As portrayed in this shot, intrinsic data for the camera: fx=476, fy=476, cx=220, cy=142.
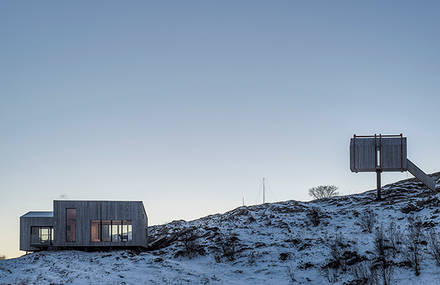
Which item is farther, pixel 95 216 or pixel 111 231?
pixel 95 216

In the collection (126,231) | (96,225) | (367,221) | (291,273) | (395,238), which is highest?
(367,221)

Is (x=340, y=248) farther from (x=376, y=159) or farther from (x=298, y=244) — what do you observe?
(x=376, y=159)

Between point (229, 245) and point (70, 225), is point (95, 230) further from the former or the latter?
point (229, 245)

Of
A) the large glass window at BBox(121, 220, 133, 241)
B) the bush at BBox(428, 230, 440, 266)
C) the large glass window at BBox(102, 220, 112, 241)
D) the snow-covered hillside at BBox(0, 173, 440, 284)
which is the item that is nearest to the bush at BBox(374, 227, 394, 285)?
the snow-covered hillside at BBox(0, 173, 440, 284)

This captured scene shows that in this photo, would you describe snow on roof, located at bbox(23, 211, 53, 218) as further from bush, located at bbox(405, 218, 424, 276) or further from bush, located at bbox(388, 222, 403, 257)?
bush, located at bbox(405, 218, 424, 276)

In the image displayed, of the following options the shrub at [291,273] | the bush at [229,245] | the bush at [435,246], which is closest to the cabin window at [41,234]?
the bush at [229,245]

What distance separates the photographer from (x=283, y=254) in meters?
34.8

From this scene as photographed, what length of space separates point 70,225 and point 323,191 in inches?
2059

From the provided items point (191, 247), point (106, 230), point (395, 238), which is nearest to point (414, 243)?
point (395, 238)

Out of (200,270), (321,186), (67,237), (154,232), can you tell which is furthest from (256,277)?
(321,186)

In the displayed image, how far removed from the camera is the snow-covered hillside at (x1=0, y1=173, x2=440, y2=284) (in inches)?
1137

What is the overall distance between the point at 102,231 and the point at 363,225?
2233 cm

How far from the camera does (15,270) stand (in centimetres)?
3117

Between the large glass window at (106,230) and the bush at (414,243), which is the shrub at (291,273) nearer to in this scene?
the bush at (414,243)
